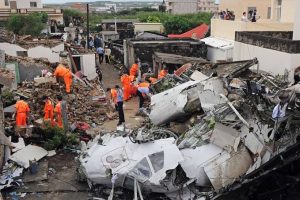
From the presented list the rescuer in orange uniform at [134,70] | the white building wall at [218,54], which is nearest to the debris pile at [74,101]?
the rescuer in orange uniform at [134,70]

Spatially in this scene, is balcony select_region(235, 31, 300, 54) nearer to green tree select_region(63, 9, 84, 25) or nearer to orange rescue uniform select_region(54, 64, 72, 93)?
orange rescue uniform select_region(54, 64, 72, 93)

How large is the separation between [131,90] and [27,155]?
289 inches

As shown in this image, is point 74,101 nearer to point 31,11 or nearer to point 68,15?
point 31,11

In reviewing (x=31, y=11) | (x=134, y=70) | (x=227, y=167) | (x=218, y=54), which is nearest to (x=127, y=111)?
(x=134, y=70)

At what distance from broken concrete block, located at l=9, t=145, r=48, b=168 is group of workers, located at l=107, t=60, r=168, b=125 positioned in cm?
344

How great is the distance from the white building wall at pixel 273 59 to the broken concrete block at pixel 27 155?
811cm

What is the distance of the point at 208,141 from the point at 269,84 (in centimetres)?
404

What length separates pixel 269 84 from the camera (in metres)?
12.6

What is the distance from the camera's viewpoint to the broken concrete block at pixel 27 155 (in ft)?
33.9

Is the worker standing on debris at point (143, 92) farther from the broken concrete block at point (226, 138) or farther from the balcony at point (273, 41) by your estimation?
the broken concrete block at point (226, 138)

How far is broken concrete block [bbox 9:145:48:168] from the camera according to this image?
1033 cm

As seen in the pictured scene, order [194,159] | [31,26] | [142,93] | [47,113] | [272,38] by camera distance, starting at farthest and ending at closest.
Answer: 1. [31,26]
2. [272,38]
3. [142,93]
4. [47,113]
5. [194,159]

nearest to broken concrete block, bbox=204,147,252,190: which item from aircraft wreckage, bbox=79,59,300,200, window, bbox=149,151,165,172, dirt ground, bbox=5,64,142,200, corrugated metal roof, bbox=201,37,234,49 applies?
aircraft wreckage, bbox=79,59,300,200

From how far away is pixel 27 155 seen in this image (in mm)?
10656
